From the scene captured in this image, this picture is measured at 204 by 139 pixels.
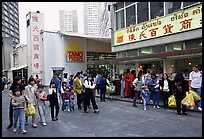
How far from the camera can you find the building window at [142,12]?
1598 cm

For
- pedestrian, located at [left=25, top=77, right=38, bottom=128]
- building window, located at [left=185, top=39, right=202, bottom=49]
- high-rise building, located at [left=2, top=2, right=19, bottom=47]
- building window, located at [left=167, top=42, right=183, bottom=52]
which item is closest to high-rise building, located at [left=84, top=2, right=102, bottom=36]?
high-rise building, located at [left=2, top=2, right=19, bottom=47]

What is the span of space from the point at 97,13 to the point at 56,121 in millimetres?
87325

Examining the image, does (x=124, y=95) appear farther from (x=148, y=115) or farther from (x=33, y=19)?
(x=33, y=19)

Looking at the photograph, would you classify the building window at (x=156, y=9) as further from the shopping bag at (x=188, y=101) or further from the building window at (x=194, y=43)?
the shopping bag at (x=188, y=101)

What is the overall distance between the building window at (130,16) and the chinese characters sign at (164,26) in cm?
59

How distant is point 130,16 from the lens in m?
17.4

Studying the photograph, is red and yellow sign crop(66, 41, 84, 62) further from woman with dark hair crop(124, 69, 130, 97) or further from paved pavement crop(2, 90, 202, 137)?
paved pavement crop(2, 90, 202, 137)

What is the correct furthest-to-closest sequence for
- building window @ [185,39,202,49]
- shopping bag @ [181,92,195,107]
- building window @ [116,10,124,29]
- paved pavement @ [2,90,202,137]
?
1. building window @ [116,10,124,29]
2. building window @ [185,39,202,49]
3. shopping bag @ [181,92,195,107]
4. paved pavement @ [2,90,202,137]

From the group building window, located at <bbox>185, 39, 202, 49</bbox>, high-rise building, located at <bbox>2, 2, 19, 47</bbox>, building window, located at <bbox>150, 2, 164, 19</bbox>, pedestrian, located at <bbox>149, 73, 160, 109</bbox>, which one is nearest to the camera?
pedestrian, located at <bbox>149, 73, 160, 109</bbox>

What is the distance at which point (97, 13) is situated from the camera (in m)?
91.4

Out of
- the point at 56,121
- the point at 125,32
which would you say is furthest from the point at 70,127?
the point at 125,32

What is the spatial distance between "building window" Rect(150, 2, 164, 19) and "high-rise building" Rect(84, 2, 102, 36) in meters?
73.1

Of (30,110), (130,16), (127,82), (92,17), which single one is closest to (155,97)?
(127,82)

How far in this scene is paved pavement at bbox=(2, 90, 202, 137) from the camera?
19.2 ft
